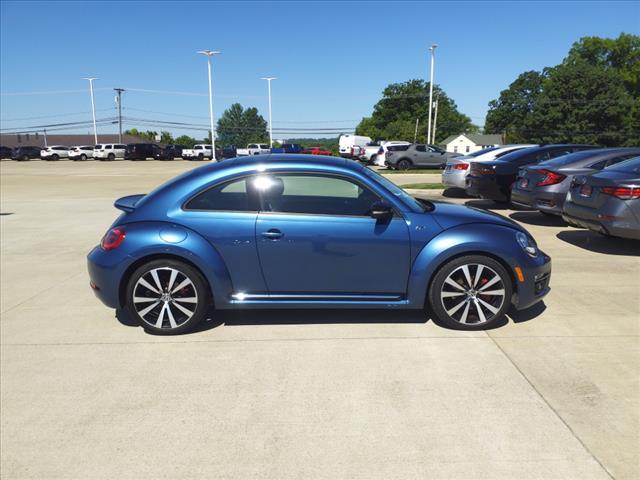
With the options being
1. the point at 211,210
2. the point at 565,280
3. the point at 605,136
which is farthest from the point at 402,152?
the point at 605,136

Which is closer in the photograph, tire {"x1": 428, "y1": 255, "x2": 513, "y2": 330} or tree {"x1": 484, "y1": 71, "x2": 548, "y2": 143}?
tire {"x1": 428, "y1": 255, "x2": 513, "y2": 330}

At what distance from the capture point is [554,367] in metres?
3.54

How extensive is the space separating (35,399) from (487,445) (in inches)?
118

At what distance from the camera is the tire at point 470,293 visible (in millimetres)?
4105

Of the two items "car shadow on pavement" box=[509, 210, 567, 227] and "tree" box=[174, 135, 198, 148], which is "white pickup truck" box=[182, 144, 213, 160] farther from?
"tree" box=[174, 135, 198, 148]

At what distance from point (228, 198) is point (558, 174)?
6.87 m

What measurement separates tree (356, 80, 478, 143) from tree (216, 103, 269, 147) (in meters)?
41.9

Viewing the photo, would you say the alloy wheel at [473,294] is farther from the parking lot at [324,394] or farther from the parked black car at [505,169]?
the parked black car at [505,169]

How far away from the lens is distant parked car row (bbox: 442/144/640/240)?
6.45 m


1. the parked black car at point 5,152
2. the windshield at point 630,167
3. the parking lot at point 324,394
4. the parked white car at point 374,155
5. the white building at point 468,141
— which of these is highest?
the white building at point 468,141

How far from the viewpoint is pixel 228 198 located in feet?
13.8

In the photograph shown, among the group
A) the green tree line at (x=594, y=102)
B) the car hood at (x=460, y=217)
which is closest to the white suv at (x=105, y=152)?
the car hood at (x=460, y=217)

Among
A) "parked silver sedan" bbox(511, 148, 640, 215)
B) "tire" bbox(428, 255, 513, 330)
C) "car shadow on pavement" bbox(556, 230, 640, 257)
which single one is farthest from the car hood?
"parked silver sedan" bbox(511, 148, 640, 215)

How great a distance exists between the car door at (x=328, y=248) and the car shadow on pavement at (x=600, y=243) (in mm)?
4704
